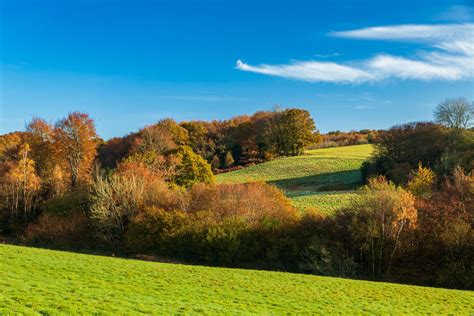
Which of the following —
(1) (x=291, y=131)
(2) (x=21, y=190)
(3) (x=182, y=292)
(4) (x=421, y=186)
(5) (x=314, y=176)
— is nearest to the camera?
(3) (x=182, y=292)

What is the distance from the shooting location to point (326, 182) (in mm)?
76625

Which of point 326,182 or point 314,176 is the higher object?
point 314,176

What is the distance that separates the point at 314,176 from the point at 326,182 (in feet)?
16.8

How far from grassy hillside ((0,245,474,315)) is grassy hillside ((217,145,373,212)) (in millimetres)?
29407

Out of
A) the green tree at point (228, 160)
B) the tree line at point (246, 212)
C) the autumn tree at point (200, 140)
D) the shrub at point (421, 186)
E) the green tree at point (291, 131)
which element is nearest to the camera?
the tree line at point (246, 212)

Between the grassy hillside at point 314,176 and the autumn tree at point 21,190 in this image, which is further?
the grassy hillside at point 314,176

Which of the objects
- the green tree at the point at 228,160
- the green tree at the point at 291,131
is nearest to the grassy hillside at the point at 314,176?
the green tree at the point at 291,131

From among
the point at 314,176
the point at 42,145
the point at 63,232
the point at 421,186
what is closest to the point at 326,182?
the point at 314,176

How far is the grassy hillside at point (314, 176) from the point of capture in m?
59.0

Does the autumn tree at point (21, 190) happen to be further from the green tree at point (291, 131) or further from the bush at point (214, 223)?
the green tree at point (291, 131)

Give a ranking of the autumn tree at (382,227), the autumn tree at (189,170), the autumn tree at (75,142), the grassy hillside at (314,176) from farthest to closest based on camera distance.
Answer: the autumn tree at (75,142) < the grassy hillside at (314,176) < the autumn tree at (189,170) < the autumn tree at (382,227)

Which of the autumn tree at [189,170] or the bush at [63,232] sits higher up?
the autumn tree at [189,170]

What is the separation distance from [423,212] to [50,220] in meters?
44.2

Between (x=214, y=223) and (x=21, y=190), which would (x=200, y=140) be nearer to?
(x=21, y=190)
